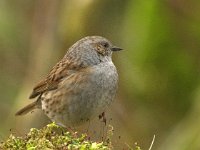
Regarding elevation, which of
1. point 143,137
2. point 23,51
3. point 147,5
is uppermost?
point 147,5

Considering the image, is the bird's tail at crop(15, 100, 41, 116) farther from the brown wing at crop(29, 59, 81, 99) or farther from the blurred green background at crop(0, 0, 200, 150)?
the brown wing at crop(29, 59, 81, 99)

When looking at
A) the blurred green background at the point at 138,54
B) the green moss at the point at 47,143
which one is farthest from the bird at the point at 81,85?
the green moss at the point at 47,143

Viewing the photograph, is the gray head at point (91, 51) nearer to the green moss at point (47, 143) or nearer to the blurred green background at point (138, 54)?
the blurred green background at point (138, 54)

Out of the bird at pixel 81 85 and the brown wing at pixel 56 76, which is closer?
the bird at pixel 81 85

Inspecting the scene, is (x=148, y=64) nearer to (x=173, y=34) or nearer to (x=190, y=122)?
(x=173, y=34)

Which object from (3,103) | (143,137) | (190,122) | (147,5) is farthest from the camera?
(3,103)

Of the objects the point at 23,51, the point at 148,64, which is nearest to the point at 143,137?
the point at 148,64
